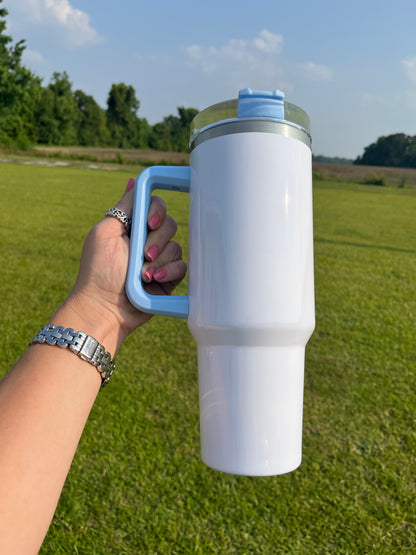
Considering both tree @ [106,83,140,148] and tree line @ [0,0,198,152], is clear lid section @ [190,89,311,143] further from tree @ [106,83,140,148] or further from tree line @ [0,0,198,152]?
tree @ [106,83,140,148]

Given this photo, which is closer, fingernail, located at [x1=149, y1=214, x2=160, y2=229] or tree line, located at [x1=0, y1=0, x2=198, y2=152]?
fingernail, located at [x1=149, y1=214, x2=160, y2=229]

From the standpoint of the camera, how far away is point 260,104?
3.02ft

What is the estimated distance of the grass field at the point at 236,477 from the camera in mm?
1881

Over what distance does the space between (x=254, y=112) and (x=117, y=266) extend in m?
0.53

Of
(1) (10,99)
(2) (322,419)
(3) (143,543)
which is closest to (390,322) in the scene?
(2) (322,419)

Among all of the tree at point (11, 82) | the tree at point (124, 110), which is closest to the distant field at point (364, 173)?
the tree at point (11, 82)

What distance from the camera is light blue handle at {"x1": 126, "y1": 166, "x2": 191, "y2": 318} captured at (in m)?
1.03

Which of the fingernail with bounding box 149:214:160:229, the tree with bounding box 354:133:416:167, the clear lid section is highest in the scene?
the tree with bounding box 354:133:416:167

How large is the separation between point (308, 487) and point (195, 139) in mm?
1833

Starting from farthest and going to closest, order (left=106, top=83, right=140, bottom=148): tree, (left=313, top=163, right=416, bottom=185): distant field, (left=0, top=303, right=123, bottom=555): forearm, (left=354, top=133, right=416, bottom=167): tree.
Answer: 1. (left=106, top=83, right=140, bottom=148): tree
2. (left=354, top=133, right=416, bottom=167): tree
3. (left=313, top=163, right=416, bottom=185): distant field
4. (left=0, top=303, right=123, bottom=555): forearm

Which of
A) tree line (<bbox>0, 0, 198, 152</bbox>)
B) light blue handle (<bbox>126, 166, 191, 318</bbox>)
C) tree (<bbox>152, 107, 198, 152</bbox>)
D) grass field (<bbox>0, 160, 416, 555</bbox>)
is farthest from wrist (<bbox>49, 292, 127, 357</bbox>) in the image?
tree (<bbox>152, 107, 198, 152</bbox>)

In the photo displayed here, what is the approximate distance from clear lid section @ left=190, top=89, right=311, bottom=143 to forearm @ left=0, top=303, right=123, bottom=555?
1.92 feet

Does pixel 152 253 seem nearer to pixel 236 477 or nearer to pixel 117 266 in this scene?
pixel 117 266

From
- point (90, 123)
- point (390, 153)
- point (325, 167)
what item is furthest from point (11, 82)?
point (390, 153)
